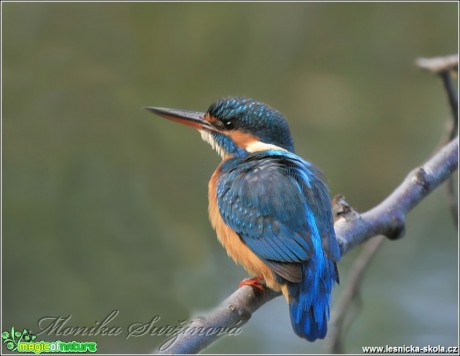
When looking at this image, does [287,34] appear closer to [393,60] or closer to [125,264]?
Answer: [393,60]

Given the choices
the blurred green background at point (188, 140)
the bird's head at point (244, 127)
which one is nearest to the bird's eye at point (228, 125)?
the bird's head at point (244, 127)

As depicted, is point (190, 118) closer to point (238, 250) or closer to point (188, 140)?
point (238, 250)

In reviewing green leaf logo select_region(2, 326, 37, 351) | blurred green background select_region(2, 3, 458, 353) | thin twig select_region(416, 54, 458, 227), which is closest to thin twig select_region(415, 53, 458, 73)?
thin twig select_region(416, 54, 458, 227)

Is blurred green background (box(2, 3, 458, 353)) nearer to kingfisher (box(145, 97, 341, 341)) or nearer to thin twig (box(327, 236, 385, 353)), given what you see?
thin twig (box(327, 236, 385, 353))

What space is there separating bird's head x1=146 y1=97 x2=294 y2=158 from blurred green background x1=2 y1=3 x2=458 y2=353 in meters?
1.26

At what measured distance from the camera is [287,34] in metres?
5.17

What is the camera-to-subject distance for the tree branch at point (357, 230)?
251 centimetres

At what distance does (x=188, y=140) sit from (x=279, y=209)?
2.12 meters

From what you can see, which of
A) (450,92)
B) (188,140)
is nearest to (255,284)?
(450,92)

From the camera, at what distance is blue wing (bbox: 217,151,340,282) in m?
2.90

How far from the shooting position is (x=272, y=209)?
3027 millimetres

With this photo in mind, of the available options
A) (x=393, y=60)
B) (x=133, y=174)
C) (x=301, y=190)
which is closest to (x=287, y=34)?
(x=393, y=60)

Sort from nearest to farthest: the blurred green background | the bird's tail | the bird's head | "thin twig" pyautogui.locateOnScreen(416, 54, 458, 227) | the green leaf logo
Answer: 1. the bird's tail
2. the green leaf logo
3. the bird's head
4. "thin twig" pyautogui.locateOnScreen(416, 54, 458, 227)
5. the blurred green background

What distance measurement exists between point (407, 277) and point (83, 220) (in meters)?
2.00
